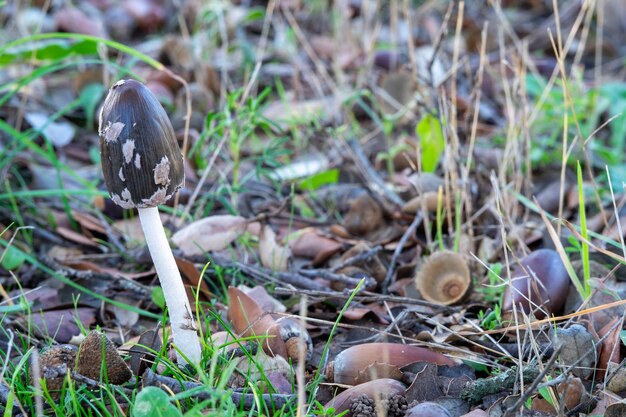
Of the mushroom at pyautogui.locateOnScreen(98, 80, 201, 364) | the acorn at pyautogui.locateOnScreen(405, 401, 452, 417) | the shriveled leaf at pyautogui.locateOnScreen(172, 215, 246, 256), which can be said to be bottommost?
the acorn at pyautogui.locateOnScreen(405, 401, 452, 417)

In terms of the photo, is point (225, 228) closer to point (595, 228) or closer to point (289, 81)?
point (595, 228)

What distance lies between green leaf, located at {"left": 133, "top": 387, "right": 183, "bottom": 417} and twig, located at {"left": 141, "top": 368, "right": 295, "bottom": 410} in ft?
0.39

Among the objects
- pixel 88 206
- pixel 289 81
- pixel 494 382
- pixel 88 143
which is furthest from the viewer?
pixel 289 81

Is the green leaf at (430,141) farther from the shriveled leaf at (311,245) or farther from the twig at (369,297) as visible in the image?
the twig at (369,297)

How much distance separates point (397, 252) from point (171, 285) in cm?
96

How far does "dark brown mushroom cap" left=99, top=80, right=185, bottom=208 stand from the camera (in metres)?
1.65

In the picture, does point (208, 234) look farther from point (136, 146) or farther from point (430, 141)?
point (430, 141)

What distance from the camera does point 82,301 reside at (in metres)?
2.43

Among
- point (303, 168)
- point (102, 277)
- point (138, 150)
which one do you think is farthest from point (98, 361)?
point (303, 168)

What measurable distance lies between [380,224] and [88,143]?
1615 millimetres

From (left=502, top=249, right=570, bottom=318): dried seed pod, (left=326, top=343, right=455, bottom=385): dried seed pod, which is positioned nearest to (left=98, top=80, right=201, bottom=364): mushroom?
(left=326, top=343, right=455, bottom=385): dried seed pod

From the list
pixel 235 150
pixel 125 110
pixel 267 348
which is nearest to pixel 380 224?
pixel 235 150

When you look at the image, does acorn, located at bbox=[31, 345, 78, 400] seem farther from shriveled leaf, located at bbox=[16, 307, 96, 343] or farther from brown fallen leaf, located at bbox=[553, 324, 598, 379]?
brown fallen leaf, located at bbox=[553, 324, 598, 379]

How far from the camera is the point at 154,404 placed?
1.53m
